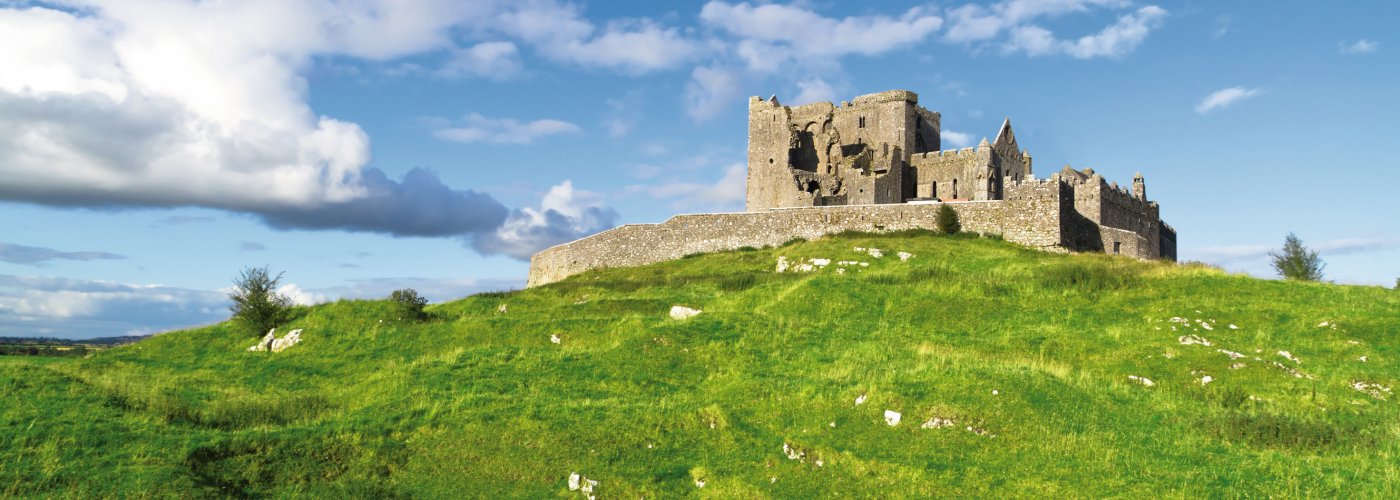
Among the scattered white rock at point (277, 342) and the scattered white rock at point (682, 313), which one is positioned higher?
the scattered white rock at point (682, 313)

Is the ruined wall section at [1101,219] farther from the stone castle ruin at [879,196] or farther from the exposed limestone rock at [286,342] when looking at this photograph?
the exposed limestone rock at [286,342]

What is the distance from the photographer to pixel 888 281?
111 feet

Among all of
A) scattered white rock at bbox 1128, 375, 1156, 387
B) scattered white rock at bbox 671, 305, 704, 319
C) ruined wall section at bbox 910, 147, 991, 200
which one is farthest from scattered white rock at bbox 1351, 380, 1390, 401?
ruined wall section at bbox 910, 147, 991, 200

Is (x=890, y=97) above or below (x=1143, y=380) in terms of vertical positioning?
above

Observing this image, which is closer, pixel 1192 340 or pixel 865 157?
pixel 1192 340

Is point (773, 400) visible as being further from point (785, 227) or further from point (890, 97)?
point (890, 97)

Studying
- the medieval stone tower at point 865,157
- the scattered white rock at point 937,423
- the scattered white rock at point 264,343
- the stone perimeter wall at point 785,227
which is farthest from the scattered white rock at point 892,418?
the medieval stone tower at point 865,157

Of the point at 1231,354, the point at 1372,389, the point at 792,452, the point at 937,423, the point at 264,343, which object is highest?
the point at 1231,354

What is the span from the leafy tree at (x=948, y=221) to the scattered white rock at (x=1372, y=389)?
1045 inches

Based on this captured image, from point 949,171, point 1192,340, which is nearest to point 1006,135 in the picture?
point 949,171

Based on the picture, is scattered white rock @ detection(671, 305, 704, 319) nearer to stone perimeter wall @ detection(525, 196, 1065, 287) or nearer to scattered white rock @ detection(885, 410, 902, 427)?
scattered white rock @ detection(885, 410, 902, 427)

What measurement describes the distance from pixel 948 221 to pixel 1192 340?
2271 centimetres

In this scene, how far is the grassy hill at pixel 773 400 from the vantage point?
1426cm

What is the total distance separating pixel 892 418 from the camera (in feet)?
54.6
